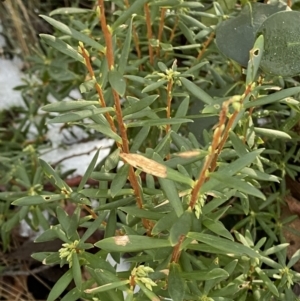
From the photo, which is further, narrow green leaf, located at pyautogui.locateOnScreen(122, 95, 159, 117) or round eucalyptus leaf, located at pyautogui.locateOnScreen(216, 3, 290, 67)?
→ round eucalyptus leaf, located at pyautogui.locateOnScreen(216, 3, 290, 67)

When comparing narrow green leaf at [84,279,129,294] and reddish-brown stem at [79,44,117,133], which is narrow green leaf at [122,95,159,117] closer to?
reddish-brown stem at [79,44,117,133]

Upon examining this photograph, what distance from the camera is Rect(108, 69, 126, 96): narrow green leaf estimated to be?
632mm

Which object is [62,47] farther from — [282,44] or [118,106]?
[282,44]

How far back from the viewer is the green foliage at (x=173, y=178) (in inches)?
24.5

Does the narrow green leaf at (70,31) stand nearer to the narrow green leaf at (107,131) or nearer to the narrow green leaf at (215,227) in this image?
the narrow green leaf at (107,131)

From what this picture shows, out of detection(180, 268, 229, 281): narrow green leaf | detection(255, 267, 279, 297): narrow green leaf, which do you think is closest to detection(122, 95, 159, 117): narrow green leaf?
detection(180, 268, 229, 281): narrow green leaf

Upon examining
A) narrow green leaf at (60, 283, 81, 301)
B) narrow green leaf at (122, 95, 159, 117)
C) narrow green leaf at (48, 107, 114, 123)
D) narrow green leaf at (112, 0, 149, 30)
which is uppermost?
narrow green leaf at (112, 0, 149, 30)

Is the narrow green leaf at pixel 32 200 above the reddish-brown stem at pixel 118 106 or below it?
below

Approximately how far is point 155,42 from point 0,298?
29.0 inches

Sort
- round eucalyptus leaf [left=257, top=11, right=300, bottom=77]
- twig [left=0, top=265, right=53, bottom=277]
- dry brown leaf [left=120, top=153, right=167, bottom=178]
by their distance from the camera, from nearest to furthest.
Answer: dry brown leaf [left=120, top=153, right=167, bottom=178] → round eucalyptus leaf [left=257, top=11, right=300, bottom=77] → twig [left=0, top=265, right=53, bottom=277]

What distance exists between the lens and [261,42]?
0.63m

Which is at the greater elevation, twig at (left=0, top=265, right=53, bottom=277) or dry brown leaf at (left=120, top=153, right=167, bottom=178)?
dry brown leaf at (left=120, top=153, right=167, bottom=178)

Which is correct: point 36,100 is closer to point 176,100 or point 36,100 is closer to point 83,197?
point 176,100

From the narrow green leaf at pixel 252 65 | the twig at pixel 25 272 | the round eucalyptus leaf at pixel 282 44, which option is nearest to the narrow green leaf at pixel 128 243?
the narrow green leaf at pixel 252 65
